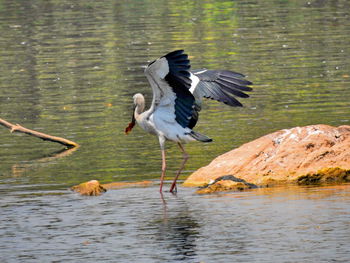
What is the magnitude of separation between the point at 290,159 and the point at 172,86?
1.65 meters

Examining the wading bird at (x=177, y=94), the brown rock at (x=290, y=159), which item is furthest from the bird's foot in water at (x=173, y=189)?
the brown rock at (x=290, y=159)

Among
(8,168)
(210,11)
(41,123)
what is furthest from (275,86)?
(210,11)

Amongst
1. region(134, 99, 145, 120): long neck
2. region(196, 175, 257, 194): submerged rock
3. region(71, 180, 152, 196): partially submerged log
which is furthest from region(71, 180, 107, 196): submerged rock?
region(196, 175, 257, 194): submerged rock

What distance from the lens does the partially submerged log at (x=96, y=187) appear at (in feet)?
40.8

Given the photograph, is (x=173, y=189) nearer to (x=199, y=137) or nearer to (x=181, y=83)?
(x=199, y=137)

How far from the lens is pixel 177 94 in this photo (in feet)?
40.8

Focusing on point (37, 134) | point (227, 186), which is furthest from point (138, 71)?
point (227, 186)

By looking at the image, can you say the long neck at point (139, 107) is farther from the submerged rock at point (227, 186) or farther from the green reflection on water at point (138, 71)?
the submerged rock at point (227, 186)

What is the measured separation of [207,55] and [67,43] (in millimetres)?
6646

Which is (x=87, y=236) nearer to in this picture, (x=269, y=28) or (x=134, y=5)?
(x=269, y=28)

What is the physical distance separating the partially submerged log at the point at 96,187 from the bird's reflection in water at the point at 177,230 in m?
0.94

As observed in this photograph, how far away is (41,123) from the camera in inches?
744

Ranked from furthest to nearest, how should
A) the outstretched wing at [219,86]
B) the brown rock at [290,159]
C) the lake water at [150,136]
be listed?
1. the outstretched wing at [219,86]
2. the brown rock at [290,159]
3. the lake water at [150,136]

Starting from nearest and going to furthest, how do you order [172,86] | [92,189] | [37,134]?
[172,86] → [92,189] → [37,134]
